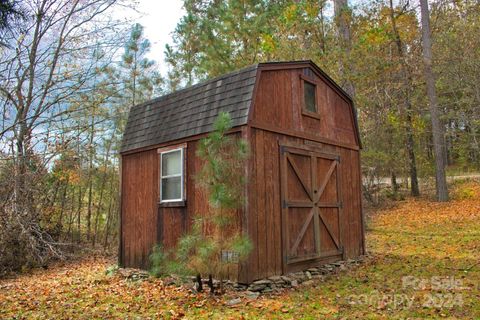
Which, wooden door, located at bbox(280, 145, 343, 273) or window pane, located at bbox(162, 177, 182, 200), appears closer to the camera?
wooden door, located at bbox(280, 145, 343, 273)

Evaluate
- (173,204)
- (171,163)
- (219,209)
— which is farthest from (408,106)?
(219,209)

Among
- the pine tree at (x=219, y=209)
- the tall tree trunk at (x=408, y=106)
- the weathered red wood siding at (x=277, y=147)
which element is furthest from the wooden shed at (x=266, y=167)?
the tall tree trunk at (x=408, y=106)

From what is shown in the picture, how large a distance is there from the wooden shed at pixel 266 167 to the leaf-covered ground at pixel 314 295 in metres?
0.80

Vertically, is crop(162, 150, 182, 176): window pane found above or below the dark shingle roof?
below

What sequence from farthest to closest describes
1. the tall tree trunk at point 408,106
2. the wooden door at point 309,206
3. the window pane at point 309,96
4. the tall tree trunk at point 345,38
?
the tall tree trunk at point 408,106
the tall tree trunk at point 345,38
the window pane at point 309,96
the wooden door at point 309,206

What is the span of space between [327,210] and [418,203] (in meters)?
11.9

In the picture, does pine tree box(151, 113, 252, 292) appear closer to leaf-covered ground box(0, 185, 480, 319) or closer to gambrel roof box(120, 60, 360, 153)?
leaf-covered ground box(0, 185, 480, 319)

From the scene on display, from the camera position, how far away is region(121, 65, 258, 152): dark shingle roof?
24.2ft

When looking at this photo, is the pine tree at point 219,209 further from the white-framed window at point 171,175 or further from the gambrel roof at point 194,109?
the white-framed window at point 171,175

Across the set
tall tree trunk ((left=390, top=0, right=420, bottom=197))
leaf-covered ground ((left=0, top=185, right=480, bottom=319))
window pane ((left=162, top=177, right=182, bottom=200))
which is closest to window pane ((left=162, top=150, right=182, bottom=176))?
window pane ((left=162, top=177, right=182, bottom=200))

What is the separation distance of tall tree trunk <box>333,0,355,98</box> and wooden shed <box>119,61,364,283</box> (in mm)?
5137

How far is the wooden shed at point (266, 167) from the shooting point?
23.8 feet

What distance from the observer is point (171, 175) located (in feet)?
27.8

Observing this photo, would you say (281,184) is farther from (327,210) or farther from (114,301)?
(114,301)
